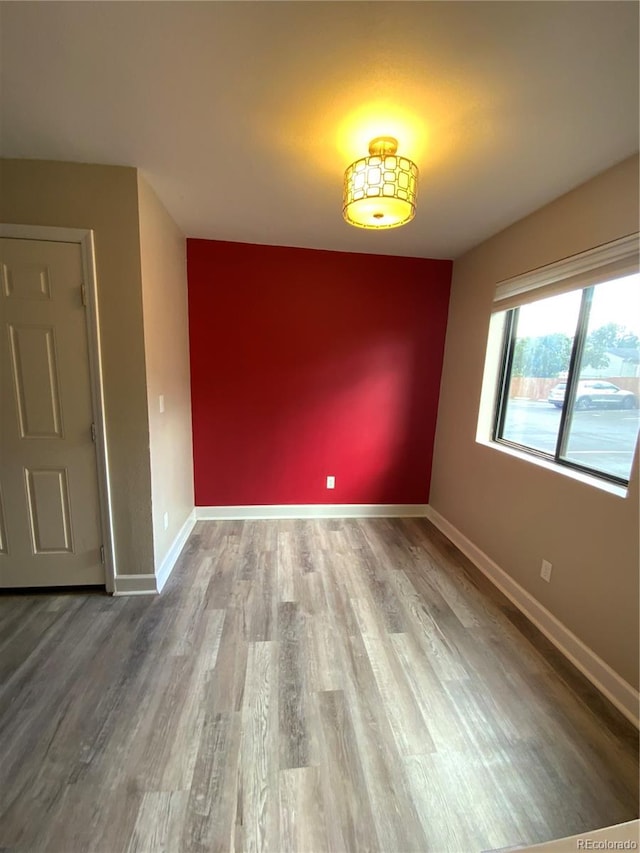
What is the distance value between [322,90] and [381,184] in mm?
376

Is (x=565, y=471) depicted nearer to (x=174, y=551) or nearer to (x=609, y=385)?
(x=609, y=385)

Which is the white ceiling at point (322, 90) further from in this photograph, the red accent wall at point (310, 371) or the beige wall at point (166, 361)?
the red accent wall at point (310, 371)

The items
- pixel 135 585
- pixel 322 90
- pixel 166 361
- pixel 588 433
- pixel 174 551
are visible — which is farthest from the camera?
pixel 174 551

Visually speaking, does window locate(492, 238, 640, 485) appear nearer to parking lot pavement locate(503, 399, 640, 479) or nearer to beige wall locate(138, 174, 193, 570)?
parking lot pavement locate(503, 399, 640, 479)

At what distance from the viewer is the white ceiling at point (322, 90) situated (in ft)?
3.23

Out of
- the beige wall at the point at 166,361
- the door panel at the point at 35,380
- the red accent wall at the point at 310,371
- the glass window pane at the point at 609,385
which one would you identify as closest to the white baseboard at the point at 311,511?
the red accent wall at the point at 310,371

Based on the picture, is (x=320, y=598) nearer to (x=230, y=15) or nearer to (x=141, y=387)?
(x=141, y=387)

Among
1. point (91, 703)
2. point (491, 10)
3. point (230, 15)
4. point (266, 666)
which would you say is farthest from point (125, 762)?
point (491, 10)

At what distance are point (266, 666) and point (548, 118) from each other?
271 centimetres

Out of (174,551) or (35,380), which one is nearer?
(35,380)

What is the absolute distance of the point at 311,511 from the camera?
3299 mm

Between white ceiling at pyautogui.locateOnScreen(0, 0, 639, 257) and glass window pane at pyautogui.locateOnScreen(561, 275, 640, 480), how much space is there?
0.65 m

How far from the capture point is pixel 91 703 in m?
1.43

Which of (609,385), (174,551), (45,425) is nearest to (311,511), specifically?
(174,551)
